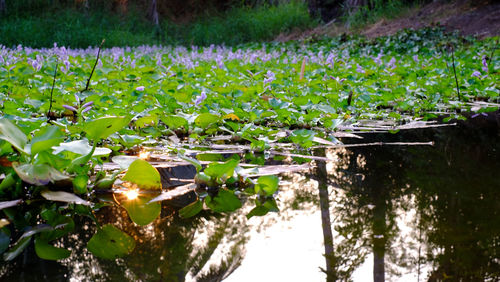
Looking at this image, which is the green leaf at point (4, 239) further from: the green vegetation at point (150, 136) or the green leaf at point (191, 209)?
the green leaf at point (191, 209)

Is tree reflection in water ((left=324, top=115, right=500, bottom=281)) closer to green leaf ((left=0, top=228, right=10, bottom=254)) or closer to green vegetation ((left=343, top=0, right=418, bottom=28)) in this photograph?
green leaf ((left=0, top=228, right=10, bottom=254))

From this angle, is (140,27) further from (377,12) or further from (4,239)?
(4,239)

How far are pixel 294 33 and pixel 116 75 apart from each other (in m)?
9.89

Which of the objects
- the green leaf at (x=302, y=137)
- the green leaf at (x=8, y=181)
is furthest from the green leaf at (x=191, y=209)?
the green leaf at (x=302, y=137)

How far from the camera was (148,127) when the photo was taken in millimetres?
2367

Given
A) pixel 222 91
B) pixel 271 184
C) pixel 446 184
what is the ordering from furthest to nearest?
1. pixel 222 91
2. pixel 446 184
3. pixel 271 184

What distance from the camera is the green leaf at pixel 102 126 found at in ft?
4.43

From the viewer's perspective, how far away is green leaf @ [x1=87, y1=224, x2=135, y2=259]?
40.1 inches

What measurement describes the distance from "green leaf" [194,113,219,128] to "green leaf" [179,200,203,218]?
84 centimetres

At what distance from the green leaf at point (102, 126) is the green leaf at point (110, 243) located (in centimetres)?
32

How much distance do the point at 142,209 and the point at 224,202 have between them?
237mm

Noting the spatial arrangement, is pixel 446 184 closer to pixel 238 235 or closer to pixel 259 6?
pixel 238 235

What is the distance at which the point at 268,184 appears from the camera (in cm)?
142

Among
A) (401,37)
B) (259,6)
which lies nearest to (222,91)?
(401,37)
